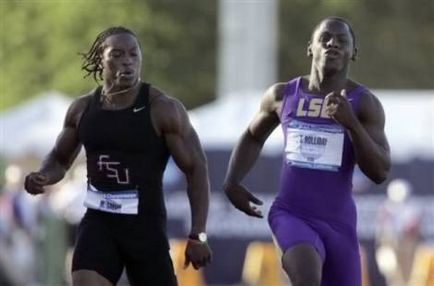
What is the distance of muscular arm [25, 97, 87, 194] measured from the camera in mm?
11328

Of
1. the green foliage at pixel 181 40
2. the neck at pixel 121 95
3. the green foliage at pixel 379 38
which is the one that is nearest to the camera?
the neck at pixel 121 95

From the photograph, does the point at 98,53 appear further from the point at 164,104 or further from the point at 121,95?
the point at 164,104

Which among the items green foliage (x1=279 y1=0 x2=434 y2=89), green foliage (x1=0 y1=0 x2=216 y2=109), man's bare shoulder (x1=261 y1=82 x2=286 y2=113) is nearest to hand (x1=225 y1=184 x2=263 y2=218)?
man's bare shoulder (x1=261 y1=82 x2=286 y2=113)

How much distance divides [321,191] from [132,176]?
1.22 meters

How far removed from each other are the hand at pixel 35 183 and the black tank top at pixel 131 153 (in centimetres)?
36

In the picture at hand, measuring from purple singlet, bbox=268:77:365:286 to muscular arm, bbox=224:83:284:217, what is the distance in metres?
0.29

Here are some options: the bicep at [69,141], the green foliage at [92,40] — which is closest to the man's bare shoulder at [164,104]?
the bicep at [69,141]

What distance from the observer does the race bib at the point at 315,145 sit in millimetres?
11352

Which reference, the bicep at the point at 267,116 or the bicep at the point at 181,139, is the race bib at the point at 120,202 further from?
the bicep at the point at 267,116

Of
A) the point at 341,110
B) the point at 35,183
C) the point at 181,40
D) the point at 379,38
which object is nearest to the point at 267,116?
the point at 341,110

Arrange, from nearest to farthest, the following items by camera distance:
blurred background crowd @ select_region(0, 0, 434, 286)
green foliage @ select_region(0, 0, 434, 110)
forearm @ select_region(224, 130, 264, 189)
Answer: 1. forearm @ select_region(224, 130, 264, 189)
2. blurred background crowd @ select_region(0, 0, 434, 286)
3. green foliage @ select_region(0, 0, 434, 110)

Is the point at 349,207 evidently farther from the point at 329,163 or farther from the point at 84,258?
the point at 84,258

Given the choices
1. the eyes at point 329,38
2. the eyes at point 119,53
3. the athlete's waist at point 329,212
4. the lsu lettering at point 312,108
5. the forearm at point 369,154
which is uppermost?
the eyes at point 329,38

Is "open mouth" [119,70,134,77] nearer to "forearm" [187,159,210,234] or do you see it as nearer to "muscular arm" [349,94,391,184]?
"forearm" [187,159,210,234]
